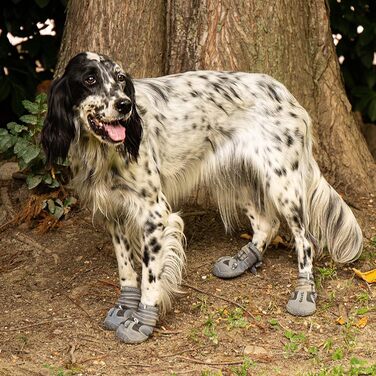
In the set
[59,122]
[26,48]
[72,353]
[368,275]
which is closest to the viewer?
[59,122]

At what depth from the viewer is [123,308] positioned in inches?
199

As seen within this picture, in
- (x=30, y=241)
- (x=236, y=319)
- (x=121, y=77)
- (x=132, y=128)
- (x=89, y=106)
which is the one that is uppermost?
(x=121, y=77)

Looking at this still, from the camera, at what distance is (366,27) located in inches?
299

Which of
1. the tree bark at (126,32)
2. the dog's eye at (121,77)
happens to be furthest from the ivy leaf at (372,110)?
the dog's eye at (121,77)

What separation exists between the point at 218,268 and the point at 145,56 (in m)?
1.61

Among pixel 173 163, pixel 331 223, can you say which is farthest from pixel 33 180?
pixel 331 223

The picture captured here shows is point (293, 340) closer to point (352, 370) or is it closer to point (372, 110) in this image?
point (352, 370)

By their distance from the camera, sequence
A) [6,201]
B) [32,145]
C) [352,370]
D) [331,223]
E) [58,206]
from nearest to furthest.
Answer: [352,370] → [331,223] → [32,145] → [58,206] → [6,201]

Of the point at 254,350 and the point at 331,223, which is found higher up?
the point at 331,223

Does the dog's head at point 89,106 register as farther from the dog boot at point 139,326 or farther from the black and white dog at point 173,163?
the dog boot at point 139,326

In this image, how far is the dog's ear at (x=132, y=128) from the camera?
4644 mm

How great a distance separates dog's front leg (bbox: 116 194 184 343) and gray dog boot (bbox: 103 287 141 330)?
0.10 metres

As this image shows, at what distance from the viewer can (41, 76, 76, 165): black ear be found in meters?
4.54

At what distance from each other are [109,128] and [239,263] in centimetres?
151
